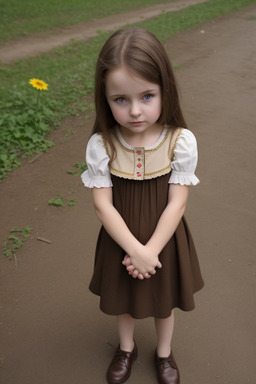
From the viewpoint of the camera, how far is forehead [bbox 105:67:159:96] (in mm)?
1398

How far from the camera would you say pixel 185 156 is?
5.12 ft

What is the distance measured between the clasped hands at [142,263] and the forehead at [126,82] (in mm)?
573

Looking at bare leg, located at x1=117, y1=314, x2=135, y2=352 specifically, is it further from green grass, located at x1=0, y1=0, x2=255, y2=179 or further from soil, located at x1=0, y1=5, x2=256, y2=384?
green grass, located at x1=0, y1=0, x2=255, y2=179

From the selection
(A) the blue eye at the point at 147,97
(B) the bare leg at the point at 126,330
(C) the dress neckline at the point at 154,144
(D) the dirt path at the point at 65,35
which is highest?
(A) the blue eye at the point at 147,97

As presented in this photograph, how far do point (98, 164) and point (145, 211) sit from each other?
256 millimetres

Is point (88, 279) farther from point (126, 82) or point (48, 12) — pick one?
point (48, 12)

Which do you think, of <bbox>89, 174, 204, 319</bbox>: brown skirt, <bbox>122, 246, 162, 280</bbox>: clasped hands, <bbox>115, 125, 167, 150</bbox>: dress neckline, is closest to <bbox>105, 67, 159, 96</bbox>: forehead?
<bbox>115, 125, 167, 150</bbox>: dress neckline

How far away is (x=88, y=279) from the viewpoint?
102 inches

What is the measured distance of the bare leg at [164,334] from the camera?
6.34 ft

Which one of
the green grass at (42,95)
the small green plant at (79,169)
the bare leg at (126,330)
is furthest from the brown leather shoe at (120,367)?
the green grass at (42,95)

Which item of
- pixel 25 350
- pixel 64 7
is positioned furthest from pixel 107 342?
pixel 64 7

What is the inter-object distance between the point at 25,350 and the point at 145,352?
0.62 metres

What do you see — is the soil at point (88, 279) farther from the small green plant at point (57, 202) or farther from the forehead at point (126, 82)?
the forehead at point (126, 82)

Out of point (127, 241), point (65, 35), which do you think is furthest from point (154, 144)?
point (65, 35)
